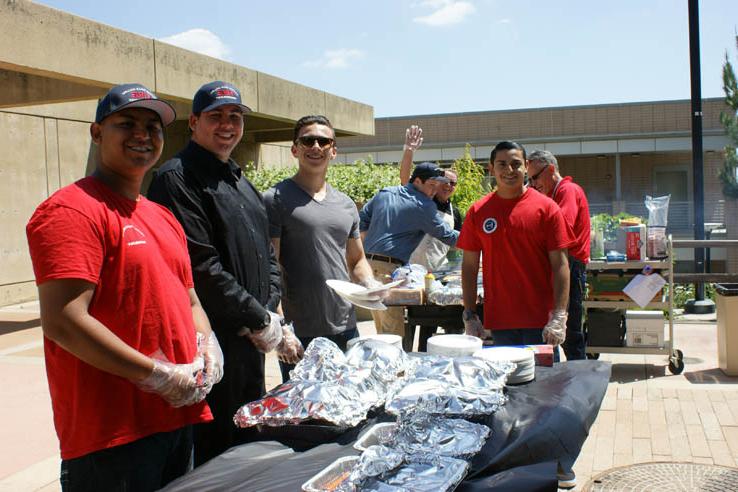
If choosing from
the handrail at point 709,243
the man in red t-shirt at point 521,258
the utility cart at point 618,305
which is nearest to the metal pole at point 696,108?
the handrail at point 709,243

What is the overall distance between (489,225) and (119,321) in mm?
2432

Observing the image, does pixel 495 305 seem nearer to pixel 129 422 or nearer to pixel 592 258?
pixel 129 422

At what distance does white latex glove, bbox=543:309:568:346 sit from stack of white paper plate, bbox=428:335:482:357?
104 centimetres

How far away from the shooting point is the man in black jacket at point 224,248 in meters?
2.70

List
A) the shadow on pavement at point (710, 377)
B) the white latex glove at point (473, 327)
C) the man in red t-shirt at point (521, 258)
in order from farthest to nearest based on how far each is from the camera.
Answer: the shadow on pavement at point (710, 377) < the white latex glove at point (473, 327) < the man in red t-shirt at point (521, 258)

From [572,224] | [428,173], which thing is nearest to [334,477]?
[428,173]

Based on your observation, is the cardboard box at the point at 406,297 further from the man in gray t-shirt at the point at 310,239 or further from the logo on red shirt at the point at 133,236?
the logo on red shirt at the point at 133,236

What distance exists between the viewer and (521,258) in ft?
12.8

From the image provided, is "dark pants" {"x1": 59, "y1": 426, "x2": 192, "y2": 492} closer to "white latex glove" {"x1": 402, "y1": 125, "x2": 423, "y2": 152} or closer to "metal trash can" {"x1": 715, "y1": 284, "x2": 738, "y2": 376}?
"white latex glove" {"x1": 402, "y1": 125, "x2": 423, "y2": 152}

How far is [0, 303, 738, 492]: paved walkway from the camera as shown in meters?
4.31

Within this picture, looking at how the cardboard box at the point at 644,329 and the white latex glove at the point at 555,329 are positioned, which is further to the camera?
the cardboard box at the point at 644,329

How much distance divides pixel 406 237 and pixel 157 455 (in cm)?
388

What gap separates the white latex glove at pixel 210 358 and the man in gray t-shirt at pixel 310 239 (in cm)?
116

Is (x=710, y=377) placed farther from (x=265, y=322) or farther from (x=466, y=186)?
(x=265, y=322)
